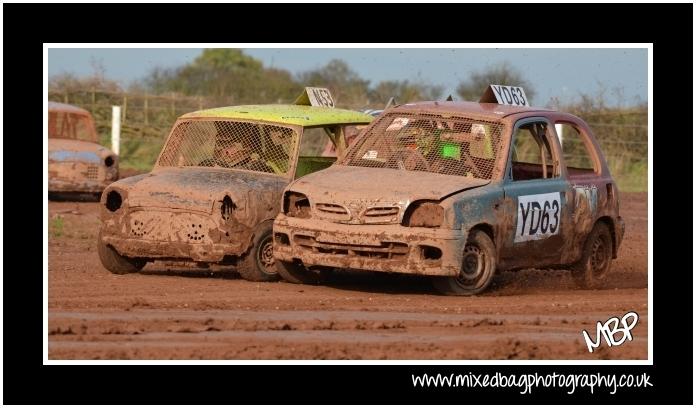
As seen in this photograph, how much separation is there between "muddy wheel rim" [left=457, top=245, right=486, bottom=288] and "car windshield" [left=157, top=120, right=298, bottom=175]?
2.04m

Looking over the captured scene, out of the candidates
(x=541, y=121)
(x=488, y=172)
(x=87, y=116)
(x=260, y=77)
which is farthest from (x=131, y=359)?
(x=260, y=77)

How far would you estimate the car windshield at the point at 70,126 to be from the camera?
2352 cm

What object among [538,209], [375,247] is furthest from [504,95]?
[375,247]

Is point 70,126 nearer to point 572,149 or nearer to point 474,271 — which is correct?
point 572,149

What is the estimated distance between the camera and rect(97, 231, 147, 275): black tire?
1313 centimetres

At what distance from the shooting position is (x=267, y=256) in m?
12.8

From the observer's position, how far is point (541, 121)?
13.3 m

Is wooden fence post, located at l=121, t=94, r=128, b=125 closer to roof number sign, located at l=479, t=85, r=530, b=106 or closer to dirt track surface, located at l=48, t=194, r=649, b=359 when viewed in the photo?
dirt track surface, located at l=48, t=194, r=649, b=359

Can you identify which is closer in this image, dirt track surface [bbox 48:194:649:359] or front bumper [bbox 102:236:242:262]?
dirt track surface [bbox 48:194:649:359]

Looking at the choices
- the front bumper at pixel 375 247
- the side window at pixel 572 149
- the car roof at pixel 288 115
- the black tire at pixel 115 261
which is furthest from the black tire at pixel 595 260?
the side window at pixel 572 149

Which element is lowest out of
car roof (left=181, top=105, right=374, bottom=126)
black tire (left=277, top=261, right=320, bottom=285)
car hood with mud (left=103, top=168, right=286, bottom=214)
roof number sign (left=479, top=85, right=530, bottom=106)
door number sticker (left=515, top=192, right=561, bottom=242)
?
black tire (left=277, top=261, right=320, bottom=285)

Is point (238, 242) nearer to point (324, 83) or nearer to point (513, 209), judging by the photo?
point (513, 209)

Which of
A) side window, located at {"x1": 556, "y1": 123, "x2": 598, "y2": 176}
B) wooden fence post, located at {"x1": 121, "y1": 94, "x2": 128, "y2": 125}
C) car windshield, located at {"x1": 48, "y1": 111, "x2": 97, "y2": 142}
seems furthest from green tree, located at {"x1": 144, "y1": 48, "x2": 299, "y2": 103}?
car windshield, located at {"x1": 48, "y1": 111, "x2": 97, "y2": 142}

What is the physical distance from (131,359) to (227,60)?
171 feet
